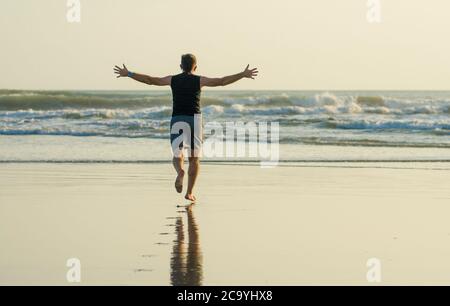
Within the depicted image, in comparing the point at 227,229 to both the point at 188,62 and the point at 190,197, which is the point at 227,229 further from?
the point at 188,62

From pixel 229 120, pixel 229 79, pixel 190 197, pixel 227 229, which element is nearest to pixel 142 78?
pixel 229 79

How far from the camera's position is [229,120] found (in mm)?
37031

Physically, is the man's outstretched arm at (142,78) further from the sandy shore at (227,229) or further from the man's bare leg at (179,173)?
the sandy shore at (227,229)

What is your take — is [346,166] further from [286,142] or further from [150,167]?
[286,142]

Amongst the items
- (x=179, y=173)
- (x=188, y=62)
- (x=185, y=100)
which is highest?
(x=188, y=62)

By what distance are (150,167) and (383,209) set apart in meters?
6.45

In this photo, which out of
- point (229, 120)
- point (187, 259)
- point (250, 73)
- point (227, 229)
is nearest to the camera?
point (187, 259)

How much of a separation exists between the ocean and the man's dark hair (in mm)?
6924

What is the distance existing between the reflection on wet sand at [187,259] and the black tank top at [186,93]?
2.03m

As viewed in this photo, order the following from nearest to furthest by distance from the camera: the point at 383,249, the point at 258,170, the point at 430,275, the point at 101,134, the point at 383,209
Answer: the point at 430,275, the point at 383,249, the point at 383,209, the point at 258,170, the point at 101,134

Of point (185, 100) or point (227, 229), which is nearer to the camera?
point (227, 229)

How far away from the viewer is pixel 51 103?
154 ft

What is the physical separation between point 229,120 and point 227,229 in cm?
2788
